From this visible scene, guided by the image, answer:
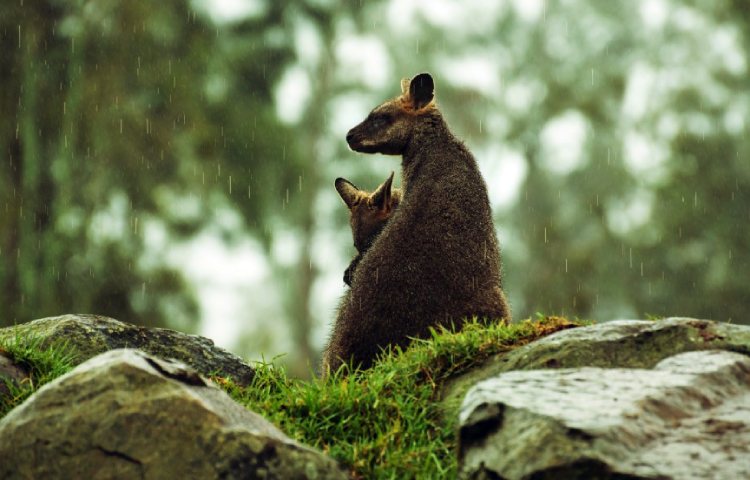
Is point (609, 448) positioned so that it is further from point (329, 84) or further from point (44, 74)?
point (329, 84)

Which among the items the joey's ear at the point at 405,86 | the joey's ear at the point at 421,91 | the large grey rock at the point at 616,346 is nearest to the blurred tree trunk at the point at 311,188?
the joey's ear at the point at 405,86

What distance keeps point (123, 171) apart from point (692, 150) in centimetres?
1422

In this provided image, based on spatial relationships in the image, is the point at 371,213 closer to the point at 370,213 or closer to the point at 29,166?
the point at 370,213

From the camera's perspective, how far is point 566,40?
2739 centimetres

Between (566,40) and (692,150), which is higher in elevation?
(566,40)

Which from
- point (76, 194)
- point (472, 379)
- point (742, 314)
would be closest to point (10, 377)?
point (472, 379)

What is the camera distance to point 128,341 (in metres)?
6.79

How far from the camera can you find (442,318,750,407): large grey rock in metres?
5.20

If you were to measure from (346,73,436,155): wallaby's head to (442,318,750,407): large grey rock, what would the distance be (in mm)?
2502

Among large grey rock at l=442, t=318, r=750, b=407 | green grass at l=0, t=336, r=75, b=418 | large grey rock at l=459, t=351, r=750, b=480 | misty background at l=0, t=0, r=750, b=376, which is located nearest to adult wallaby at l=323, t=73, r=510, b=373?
large grey rock at l=442, t=318, r=750, b=407

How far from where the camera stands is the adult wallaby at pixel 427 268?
6523 mm

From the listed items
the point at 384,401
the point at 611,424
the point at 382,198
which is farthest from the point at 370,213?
the point at 611,424

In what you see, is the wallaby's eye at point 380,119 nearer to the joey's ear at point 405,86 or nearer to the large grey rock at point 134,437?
the joey's ear at point 405,86

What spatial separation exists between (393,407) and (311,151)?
20138 millimetres
